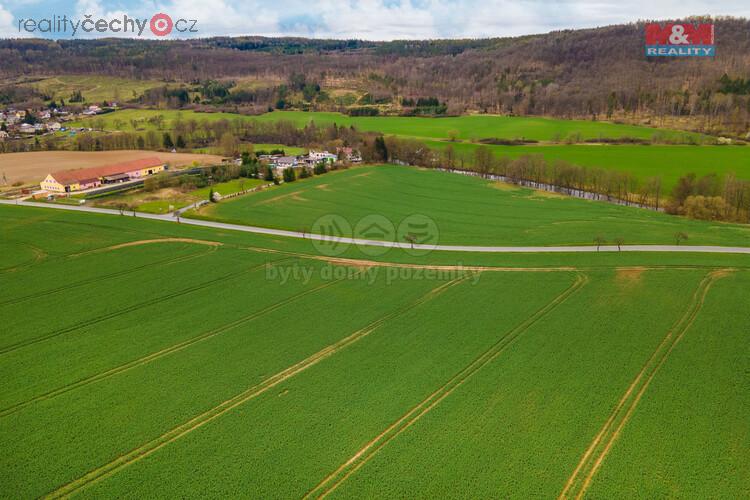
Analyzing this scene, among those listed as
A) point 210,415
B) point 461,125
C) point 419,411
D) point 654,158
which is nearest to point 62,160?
point 461,125

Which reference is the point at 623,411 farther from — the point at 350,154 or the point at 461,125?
the point at 461,125

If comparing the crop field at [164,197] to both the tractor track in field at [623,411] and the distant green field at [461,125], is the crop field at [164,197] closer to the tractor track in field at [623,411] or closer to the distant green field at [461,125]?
the distant green field at [461,125]

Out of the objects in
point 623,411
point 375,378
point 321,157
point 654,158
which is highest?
point 321,157

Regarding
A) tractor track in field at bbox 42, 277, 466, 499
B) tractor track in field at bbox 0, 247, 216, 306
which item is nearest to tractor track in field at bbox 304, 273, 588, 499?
tractor track in field at bbox 42, 277, 466, 499

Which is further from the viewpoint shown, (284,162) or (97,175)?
(284,162)

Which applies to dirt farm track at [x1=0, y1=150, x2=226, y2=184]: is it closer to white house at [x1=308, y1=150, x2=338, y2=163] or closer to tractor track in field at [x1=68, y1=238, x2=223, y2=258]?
white house at [x1=308, y1=150, x2=338, y2=163]

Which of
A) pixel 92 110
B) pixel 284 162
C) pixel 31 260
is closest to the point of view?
pixel 31 260
